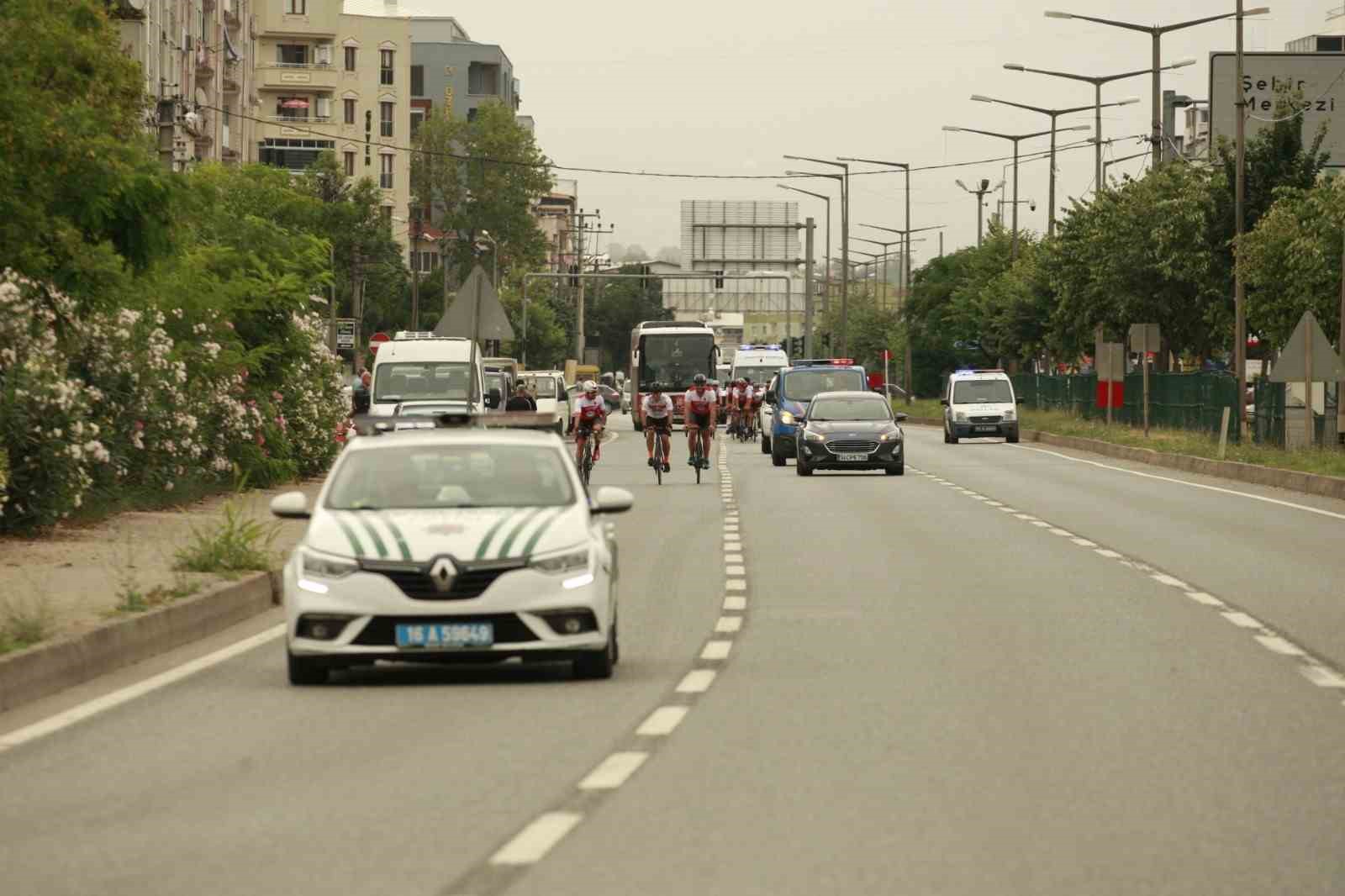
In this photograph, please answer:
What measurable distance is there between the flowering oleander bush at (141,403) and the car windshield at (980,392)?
30239 millimetres

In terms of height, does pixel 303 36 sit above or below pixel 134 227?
above

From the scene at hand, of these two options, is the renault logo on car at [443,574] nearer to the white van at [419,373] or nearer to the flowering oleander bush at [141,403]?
the flowering oleander bush at [141,403]

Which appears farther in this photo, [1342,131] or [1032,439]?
[1032,439]

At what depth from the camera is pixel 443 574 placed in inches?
531

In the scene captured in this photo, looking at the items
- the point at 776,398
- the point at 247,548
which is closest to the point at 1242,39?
the point at 776,398

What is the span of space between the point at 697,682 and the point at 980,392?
5633 cm

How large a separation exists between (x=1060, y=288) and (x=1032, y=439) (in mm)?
4640

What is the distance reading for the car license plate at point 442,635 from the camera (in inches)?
532

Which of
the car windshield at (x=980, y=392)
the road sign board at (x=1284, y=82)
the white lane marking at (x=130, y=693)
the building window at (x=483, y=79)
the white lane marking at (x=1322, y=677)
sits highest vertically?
the building window at (x=483, y=79)

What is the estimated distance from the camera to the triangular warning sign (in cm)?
4078

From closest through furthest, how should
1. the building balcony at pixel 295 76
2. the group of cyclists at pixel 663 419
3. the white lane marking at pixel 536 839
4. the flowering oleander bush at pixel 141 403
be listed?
the white lane marking at pixel 536 839, the flowering oleander bush at pixel 141 403, the group of cyclists at pixel 663 419, the building balcony at pixel 295 76

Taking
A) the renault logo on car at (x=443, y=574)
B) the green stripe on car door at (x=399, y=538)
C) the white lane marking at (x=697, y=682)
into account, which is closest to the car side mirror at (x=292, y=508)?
the green stripe on car door at (x=399, y=538)

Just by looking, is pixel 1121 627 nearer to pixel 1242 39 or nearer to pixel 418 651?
pixel 418 651

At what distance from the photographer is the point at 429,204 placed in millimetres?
161625
